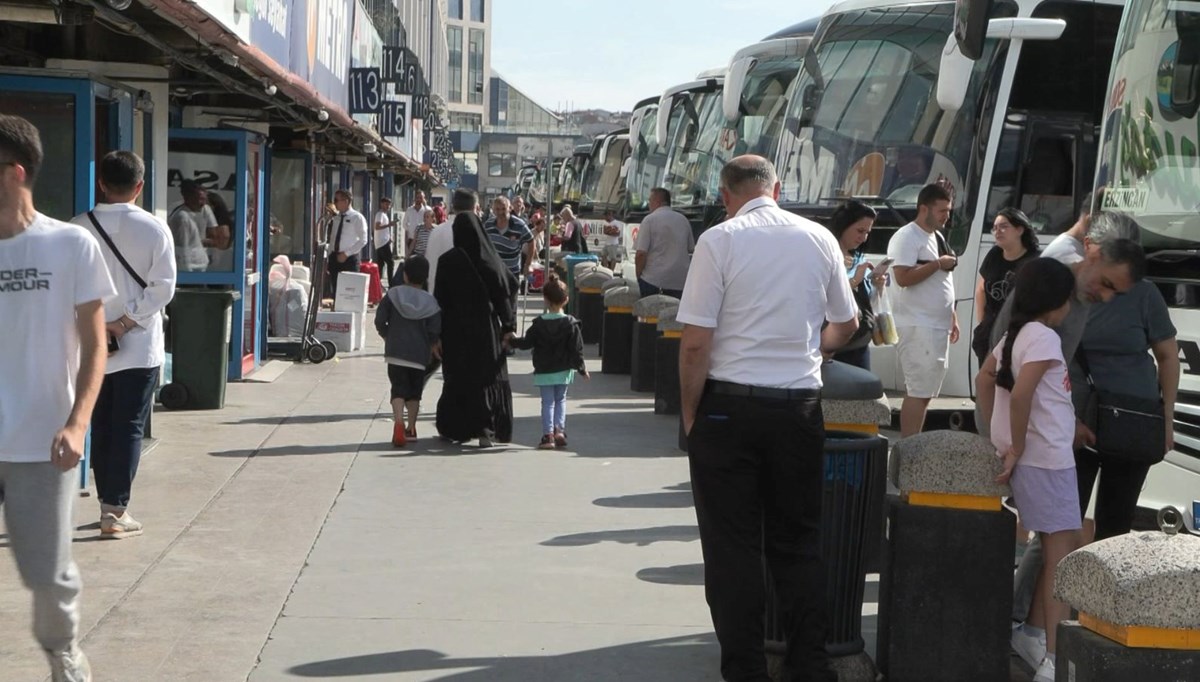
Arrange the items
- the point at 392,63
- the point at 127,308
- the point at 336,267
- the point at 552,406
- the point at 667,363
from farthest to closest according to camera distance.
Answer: the point at 392,63 → the point at 336,267 → the point at 667,363 → the point at 552,406 → the point at 127,308

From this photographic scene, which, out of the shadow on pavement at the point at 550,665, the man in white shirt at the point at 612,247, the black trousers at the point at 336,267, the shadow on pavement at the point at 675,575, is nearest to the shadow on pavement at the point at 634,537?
the shadow on pavement at the point at 675,575

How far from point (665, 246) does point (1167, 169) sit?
31.3ft

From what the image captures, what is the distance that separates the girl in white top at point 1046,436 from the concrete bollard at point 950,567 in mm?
227

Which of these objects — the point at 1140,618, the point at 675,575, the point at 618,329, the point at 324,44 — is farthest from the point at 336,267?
the point at 1140,618

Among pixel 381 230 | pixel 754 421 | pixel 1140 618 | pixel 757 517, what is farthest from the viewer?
pixel 381 230

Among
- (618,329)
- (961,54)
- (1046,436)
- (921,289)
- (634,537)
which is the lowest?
(634,537)

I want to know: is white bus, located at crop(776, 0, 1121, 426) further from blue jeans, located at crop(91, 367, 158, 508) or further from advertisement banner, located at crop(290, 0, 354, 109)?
advertisement banner, located at crop(290, 0, 354, 109)

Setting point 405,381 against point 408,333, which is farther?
point 405,381

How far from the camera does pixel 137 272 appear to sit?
27.1 ft

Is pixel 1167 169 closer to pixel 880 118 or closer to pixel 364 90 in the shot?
pixel 880 118

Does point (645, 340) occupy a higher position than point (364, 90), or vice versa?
point (364, 90)

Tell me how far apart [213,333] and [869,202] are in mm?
5140

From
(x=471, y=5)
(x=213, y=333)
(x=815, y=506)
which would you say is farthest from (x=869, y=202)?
(x=471, y=5)

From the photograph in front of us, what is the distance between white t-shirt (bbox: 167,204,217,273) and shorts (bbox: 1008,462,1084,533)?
30.2ft
